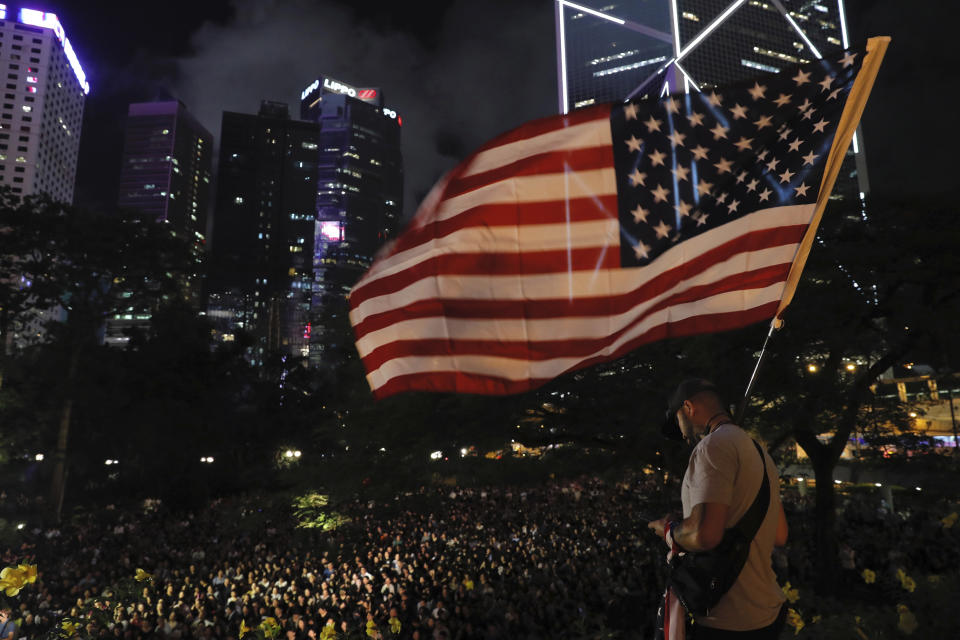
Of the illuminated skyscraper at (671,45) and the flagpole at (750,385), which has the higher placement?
the illuminated skyscraper at (671,45)

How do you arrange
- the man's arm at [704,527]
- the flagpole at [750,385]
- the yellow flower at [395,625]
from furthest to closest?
the yellow flower at [395,625]
the flagpole at [750,385]
the man's arm at [704,527]

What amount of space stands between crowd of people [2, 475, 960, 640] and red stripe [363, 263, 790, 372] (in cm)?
524

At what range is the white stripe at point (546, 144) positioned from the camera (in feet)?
15.4

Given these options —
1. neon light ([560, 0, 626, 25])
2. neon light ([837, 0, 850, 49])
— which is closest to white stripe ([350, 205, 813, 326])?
neon light ([560, 0, 626, 25])

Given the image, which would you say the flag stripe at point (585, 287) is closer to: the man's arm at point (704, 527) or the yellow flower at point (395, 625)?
the man's arm at point (704, 527)

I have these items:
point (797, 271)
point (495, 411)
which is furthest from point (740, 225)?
point (495, 411)

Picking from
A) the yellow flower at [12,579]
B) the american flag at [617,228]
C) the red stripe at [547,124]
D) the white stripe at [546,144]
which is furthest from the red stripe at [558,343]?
the yellow flower at [12,579]

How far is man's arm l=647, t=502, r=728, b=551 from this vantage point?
8.27 feet

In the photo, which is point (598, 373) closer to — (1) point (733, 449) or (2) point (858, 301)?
(2) point (858, 301)

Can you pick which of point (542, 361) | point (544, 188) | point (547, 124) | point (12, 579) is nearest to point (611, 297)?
point (542, 361)

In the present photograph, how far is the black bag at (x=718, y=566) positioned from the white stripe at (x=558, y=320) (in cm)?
208

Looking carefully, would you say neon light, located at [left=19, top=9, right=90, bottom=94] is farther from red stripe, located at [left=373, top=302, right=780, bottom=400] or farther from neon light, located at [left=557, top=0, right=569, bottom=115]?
red stripe, located at [left=373, top=302, right=780, bottom=400]

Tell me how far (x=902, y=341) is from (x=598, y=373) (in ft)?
19.6

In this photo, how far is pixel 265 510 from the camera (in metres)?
23.5
